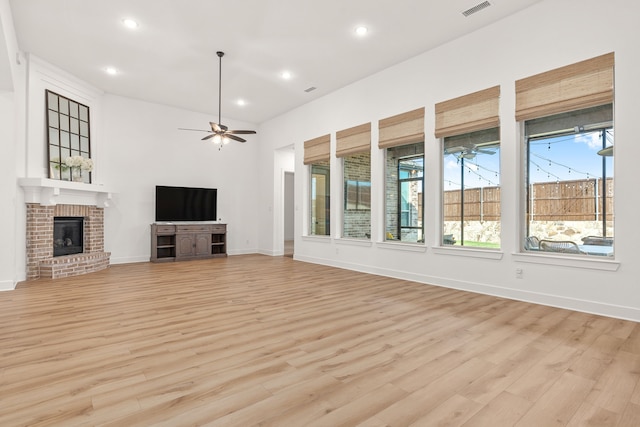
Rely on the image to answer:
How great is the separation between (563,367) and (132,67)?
7.09 metres

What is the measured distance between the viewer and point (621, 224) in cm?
355

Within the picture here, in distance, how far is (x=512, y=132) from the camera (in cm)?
437

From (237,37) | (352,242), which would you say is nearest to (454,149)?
(352,242)

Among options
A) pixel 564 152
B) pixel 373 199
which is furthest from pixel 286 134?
pixel 564 152

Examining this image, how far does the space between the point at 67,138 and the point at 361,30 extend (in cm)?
563

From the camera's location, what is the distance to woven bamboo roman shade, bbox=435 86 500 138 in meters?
4.55

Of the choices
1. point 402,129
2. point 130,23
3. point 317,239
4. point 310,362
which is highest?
point 130,23

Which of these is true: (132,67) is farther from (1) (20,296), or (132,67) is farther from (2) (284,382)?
(2) (284,382)

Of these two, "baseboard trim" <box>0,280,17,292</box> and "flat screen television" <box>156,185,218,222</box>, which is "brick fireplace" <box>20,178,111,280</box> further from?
"flat screen television" <box>156,185,218,222</box>

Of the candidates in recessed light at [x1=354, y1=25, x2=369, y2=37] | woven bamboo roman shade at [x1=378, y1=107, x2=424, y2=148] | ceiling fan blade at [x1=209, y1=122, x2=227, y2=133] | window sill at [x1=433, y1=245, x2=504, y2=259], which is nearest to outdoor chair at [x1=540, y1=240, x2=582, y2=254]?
window sill at [x1=433, y1=245, x2=504, y2=259]

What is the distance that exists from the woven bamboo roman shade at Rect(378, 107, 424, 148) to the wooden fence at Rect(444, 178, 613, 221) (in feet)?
4.05

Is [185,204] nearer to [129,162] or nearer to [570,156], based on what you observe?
[129,162]

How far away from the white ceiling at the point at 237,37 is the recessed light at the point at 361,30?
0.08m

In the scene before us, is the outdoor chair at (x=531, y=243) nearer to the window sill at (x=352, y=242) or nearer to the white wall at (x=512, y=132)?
the white wall at (x=512, y=132)
